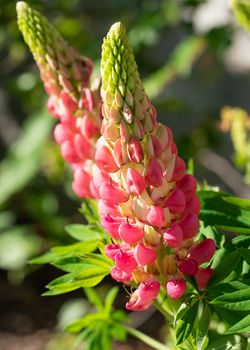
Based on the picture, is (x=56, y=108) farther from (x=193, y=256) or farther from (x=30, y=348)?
(x=30, y=348)

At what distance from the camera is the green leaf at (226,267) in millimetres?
1061

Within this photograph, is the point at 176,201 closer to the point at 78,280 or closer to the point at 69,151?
the point at 78,280

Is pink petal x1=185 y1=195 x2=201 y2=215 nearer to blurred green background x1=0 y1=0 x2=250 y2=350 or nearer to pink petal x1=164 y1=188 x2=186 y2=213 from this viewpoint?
pink petal x1=164 y1=188 x2=186 y2=213

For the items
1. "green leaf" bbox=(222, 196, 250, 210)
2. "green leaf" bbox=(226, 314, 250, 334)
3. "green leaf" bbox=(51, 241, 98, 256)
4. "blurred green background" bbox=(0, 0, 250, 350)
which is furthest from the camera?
"blurred green background" bbox=(0, 0, 250, 350)

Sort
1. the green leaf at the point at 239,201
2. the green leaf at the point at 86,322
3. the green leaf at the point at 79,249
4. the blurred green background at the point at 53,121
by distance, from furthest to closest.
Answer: the blurred green background at the point at 53,121
the green leaf at the point at 86,322
the green leaf at the point at 79,249
the green leaf at the point at 239,201

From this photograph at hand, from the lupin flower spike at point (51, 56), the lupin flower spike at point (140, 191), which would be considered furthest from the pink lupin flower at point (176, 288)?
the lupin flower spike at point (51, 56)

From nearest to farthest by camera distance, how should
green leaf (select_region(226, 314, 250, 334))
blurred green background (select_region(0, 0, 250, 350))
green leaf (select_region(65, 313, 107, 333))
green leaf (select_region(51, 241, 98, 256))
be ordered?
green leaf (select_region(226, 314, 250, 334))
green leaf (select_region(51, 241, 98, 256))
green leaf (select_region(65, 313, 107, 333))
blurred green background (select_region(0, 0, 250, 350))

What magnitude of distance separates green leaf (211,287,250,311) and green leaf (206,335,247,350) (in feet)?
0.47

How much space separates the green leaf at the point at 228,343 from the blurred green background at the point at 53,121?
5.90ft

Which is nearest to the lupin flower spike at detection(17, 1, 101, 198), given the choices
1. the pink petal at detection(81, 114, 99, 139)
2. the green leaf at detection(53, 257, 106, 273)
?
the pink petal at detection(81, 114, 99, 139)

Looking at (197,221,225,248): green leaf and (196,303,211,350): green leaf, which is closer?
(196,303,211,350): green leaf

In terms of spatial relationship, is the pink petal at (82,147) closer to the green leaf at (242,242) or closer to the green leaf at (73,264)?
the green leaf at (73,264)

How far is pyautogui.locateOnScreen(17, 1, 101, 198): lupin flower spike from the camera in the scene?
1.29m

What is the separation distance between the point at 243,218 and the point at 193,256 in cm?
12
